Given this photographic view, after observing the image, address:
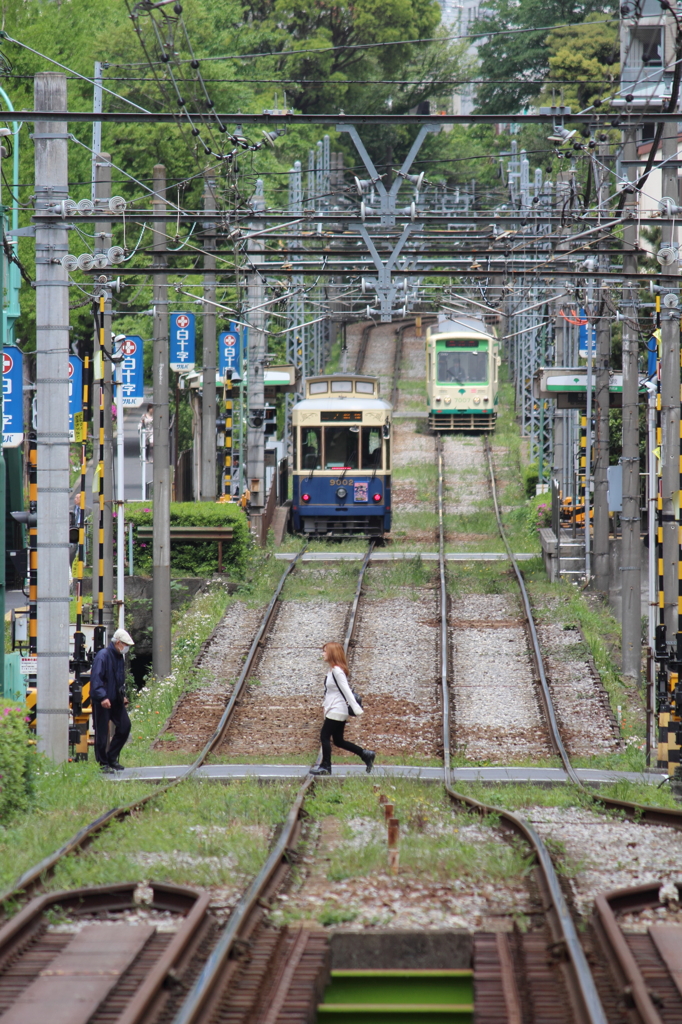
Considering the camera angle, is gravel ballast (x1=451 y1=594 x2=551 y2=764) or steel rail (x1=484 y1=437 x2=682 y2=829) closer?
steel rail (x1=484 y1=437 x2=682 y2=829)

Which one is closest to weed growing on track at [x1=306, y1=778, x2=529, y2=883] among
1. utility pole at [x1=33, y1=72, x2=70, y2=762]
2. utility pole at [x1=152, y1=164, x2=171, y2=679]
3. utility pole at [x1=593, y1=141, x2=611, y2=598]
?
utility pole at [x1=33, y1=72, x2=70, y2=762]

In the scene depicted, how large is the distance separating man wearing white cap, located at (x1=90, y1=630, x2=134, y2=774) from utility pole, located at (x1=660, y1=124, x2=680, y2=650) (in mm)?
5533

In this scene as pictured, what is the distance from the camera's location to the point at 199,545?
24359mm

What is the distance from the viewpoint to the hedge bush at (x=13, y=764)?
10.7 metres

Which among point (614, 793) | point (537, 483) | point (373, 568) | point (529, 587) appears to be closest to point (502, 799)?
point (614, 793)

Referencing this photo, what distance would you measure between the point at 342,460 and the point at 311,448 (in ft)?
2.27

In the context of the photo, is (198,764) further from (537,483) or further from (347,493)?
(537,483)

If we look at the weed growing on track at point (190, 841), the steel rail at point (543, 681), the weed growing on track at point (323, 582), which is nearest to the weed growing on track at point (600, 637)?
the steel rail at point (543, 681)

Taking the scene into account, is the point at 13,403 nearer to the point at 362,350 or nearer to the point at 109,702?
the point at 109,702

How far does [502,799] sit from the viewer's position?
11602 mm

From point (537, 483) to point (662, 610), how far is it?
22.4 metres

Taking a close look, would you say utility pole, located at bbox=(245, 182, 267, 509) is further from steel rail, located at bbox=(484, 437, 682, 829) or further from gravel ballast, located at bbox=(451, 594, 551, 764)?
gravel ballast, located at bbox=(451, 594, 551, 764)

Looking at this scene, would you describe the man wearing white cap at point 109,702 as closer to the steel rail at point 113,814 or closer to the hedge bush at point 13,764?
the steel rail at point 113,814

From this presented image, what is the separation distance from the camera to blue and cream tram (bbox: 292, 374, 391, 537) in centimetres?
2816
